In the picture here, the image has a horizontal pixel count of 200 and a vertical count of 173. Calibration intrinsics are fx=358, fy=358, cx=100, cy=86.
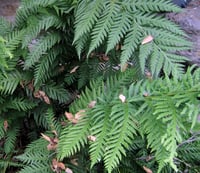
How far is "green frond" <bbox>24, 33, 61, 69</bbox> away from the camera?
1870 millimetres

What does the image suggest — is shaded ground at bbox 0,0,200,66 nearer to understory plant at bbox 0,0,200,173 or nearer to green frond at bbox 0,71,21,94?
understory plant at bbox 0,0,200,173

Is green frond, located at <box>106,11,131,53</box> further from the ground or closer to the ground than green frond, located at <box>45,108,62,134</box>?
further from the ground

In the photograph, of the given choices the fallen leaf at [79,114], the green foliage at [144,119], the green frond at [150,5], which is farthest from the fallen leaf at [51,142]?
the green frond at [150,5]

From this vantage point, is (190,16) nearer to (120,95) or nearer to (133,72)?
(133,72)

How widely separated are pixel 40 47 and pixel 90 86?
34 centimetres

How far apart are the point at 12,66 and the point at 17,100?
0.19 meters

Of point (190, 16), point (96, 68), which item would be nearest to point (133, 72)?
point (96, 68)

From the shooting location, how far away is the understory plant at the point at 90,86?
151 centimetres

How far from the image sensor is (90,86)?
6.29 ft

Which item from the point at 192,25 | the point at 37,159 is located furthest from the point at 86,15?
the point at 192,25

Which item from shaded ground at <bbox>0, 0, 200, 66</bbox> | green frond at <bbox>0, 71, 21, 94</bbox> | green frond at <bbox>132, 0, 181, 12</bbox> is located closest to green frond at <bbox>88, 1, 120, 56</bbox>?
green frond at <bbox>132, 0, 181, 12</bbox>

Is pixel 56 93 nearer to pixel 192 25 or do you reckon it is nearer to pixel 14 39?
pixel 14 39

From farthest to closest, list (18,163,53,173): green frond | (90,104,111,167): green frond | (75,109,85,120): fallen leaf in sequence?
1. (18,163,53,173): green frond
2. (75,109,85,120): fallen leaf
3. (90,104,111,167): green frond

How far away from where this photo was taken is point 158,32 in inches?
72.4
